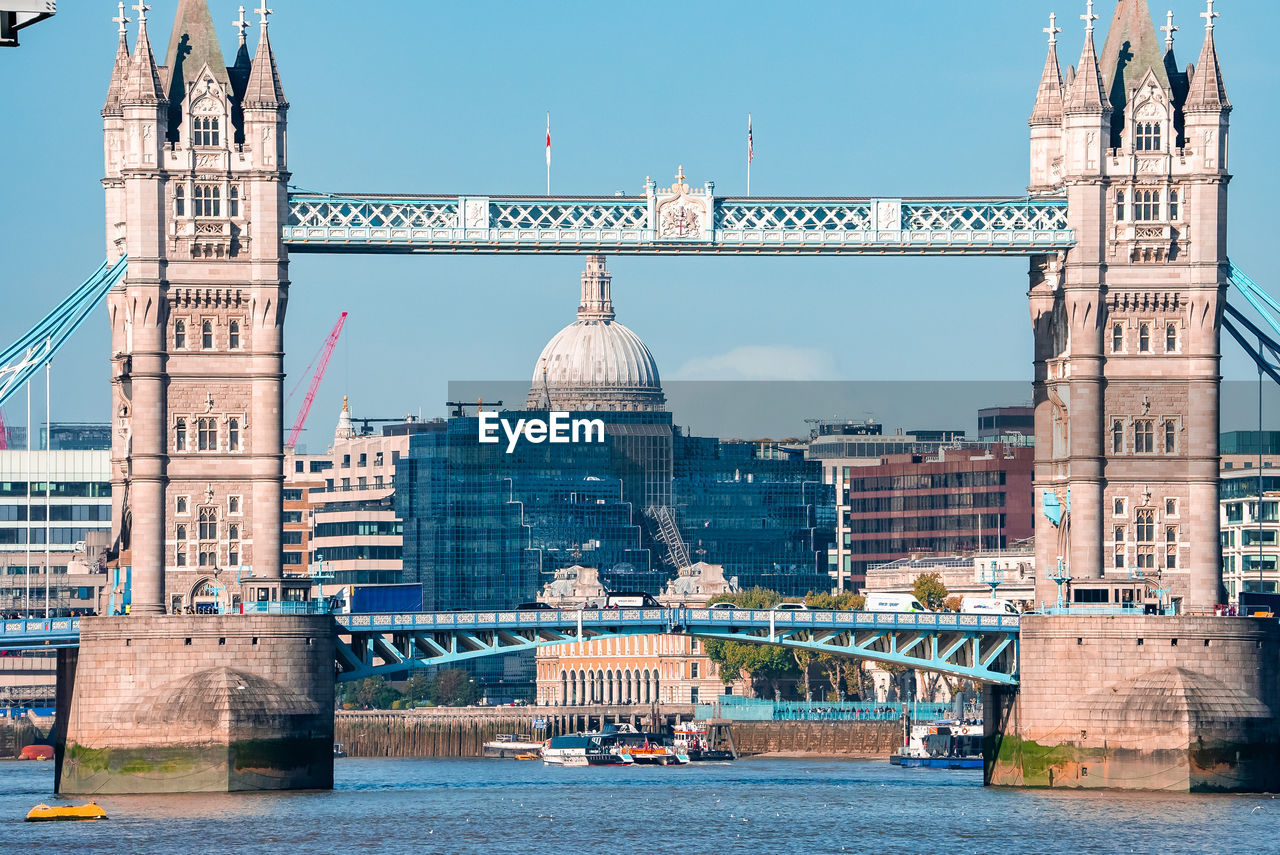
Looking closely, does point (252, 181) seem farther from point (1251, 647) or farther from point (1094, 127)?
point (1251, 647)

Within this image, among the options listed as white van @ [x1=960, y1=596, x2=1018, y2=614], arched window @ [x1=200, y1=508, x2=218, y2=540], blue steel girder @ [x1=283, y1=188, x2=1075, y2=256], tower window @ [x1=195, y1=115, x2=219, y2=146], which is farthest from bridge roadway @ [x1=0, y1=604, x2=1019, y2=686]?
tower window @ [x1=195, y1=115, x2=219, y2=146]

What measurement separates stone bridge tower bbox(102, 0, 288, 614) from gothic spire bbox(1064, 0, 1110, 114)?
38.4 m

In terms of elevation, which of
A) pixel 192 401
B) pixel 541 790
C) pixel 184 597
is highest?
pixel 192 401

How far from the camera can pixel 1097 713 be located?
141250 millimetres

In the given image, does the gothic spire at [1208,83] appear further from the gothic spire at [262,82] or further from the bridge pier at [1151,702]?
the gothic spire at [262,82]

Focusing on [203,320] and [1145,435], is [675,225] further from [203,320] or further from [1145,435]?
[1145,435]

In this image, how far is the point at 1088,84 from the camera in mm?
147500

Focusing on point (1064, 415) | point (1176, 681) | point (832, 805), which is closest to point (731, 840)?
point (832, 805)

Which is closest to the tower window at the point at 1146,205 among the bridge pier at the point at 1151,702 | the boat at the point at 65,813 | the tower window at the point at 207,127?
the bridge pier at the point at 1151,702

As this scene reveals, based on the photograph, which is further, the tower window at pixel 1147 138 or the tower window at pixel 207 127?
the tower window at pixel 1147 138

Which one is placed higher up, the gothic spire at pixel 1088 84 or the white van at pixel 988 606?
the gothic spire at pixel 1088 84

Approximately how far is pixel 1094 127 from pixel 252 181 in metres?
40.6

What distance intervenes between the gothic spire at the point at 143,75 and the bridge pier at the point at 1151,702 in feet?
158

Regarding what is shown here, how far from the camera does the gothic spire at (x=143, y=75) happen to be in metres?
143
